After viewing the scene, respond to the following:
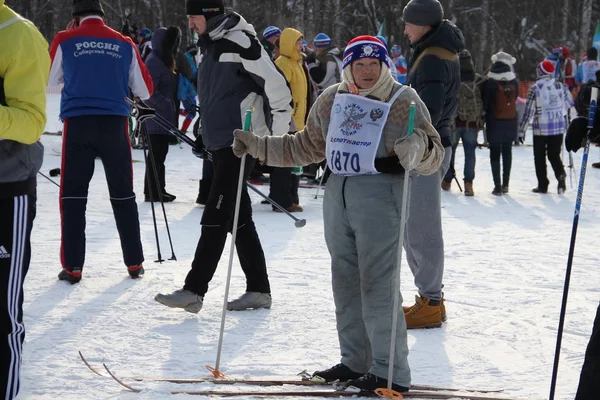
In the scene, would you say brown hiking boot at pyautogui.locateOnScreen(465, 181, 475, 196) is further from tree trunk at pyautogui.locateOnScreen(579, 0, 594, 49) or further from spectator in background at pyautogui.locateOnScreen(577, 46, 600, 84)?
tree trunk at pyautogui.locateOnScreen(579, 0, 594, 49)

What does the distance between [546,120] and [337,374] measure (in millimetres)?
8677

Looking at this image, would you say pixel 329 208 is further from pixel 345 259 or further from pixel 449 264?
pixel 449 264

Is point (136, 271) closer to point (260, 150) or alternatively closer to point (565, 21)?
point (260, 150)

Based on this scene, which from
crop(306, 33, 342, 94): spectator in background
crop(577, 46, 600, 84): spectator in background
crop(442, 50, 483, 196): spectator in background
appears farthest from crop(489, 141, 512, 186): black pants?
crop(577, 46, 600, 84): spectator in background

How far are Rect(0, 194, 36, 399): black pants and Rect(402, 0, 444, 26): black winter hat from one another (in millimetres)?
2668

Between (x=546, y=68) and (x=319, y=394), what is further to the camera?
(x=546, y=68)

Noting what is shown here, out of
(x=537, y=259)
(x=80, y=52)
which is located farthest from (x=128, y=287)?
(x=537, y=259)

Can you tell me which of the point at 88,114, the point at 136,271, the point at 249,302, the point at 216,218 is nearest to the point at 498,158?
the point at 136,271

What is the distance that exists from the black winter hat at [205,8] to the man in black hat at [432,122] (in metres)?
1.11

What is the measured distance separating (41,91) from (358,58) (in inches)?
53.6

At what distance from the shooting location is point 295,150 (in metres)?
4.44

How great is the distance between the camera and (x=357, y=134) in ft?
13.6

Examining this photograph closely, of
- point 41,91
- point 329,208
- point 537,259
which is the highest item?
point 41,91

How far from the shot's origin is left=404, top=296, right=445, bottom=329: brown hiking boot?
5559 millimetres
